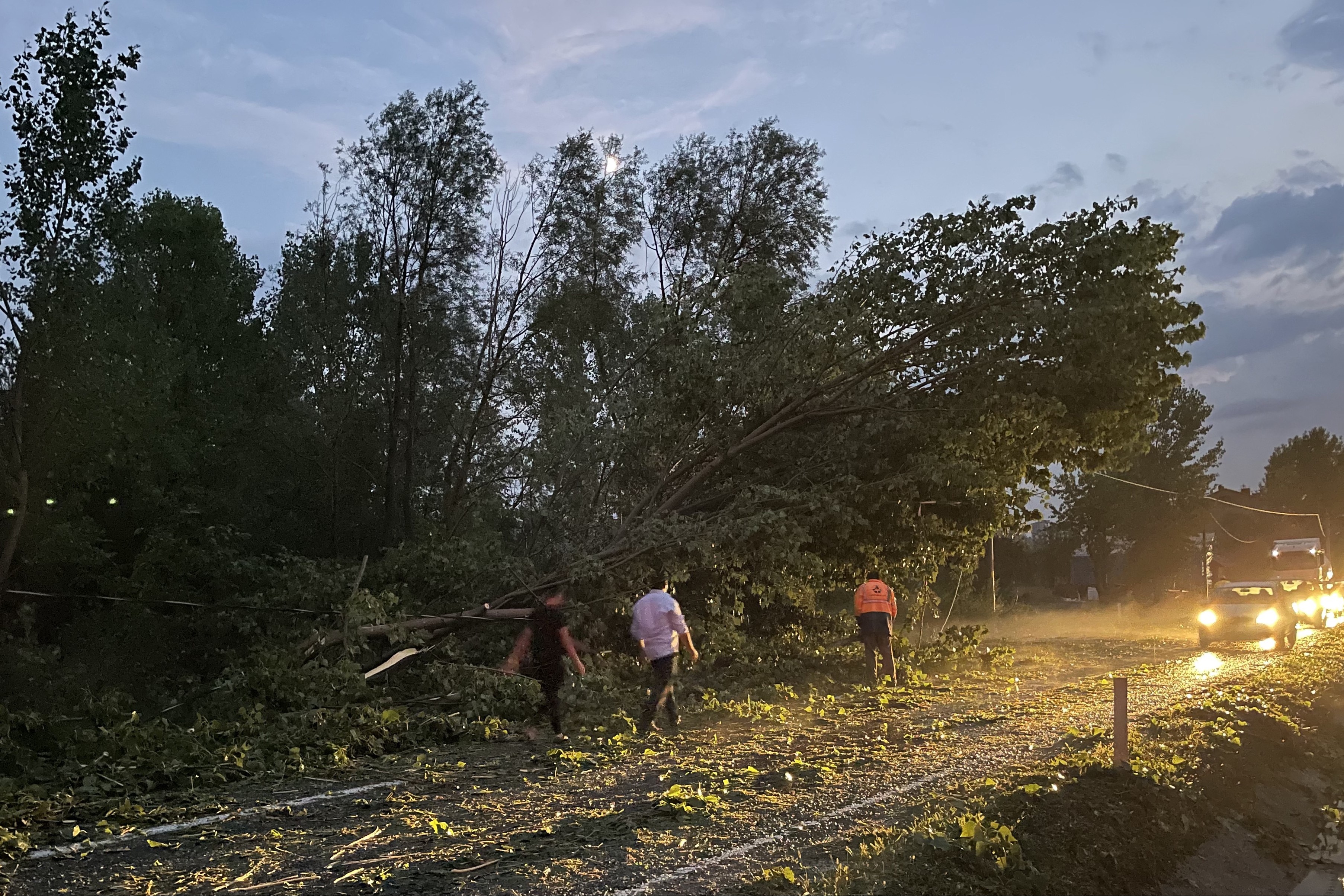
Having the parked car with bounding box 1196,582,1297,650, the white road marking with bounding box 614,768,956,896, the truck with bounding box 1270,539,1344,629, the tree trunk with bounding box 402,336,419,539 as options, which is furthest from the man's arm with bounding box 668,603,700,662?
the truck with bounding box 1270,539,1344,629

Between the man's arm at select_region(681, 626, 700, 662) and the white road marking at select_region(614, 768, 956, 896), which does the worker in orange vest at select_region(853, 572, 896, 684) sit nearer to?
the man's arm at select_region(681, 626, 700, 662)

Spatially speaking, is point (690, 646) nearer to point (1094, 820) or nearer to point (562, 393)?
point (1094, 820)

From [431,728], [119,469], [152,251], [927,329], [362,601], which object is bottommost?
[431,728]

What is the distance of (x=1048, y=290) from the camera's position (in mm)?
15734

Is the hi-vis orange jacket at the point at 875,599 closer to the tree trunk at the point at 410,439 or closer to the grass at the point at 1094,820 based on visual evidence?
the grass at the point at 1094,820

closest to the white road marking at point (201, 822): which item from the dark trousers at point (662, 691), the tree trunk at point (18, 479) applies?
the dark trousers at point (662, 691)

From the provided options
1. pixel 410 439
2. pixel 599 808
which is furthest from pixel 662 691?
pixel 410 439

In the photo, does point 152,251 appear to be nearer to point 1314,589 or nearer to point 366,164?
point 366,164

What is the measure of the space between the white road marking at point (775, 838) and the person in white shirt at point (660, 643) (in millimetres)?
3038

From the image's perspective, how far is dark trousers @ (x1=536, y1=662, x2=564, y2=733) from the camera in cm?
1073

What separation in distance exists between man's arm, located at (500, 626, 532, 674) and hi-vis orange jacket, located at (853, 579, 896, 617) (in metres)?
4.59

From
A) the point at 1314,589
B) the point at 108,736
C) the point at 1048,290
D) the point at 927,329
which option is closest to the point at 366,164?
the point at 927,329

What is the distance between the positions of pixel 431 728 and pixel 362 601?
2512mm

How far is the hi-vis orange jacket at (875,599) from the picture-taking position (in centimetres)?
1444
